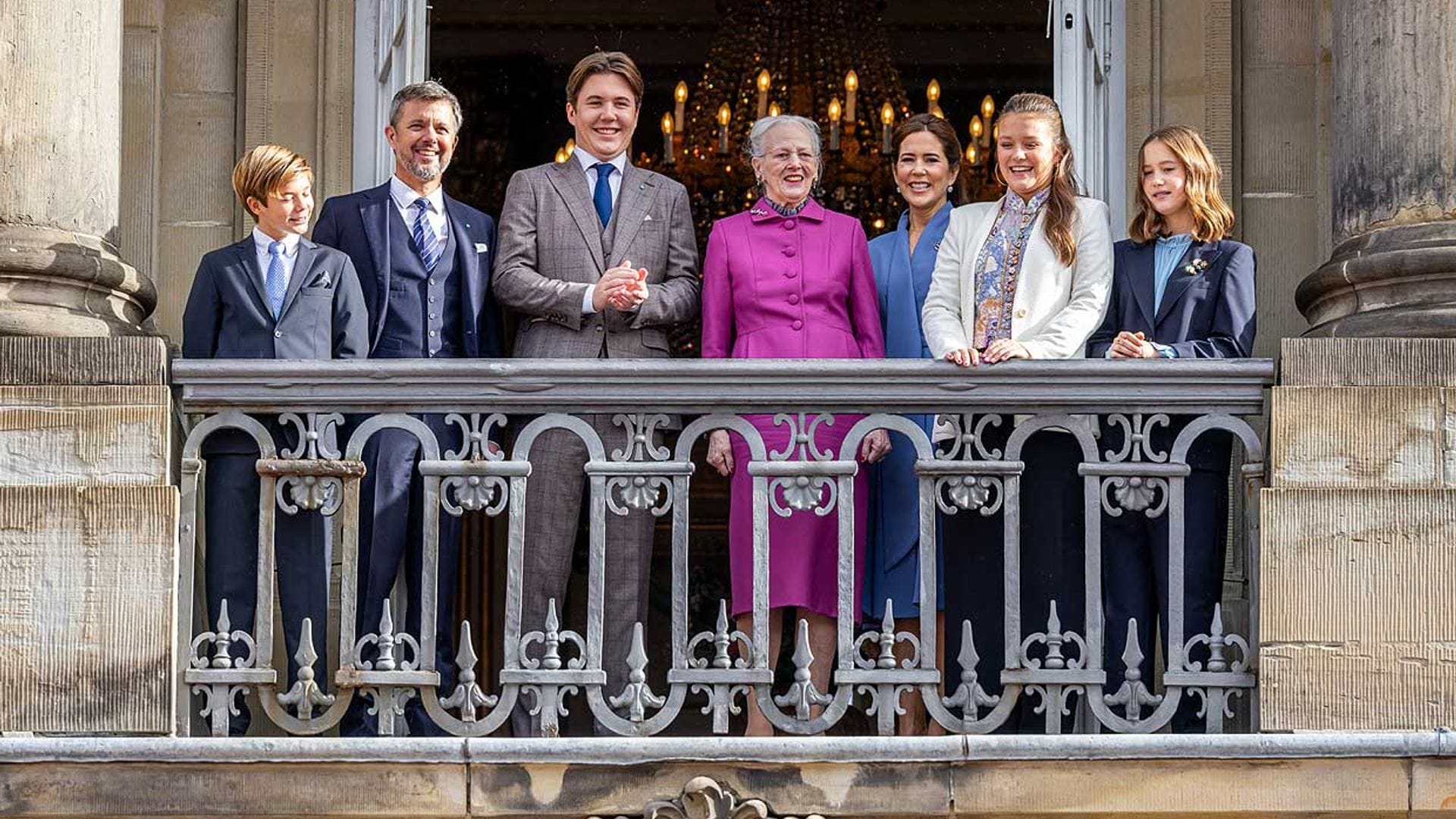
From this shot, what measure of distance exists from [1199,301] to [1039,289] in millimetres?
445

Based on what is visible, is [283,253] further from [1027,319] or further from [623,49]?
[623,49]

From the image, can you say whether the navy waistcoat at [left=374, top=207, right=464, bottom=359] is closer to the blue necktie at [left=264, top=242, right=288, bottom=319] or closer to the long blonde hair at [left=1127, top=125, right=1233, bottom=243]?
the blue necktie at [left=264, top=242, right=288, bottom=319]

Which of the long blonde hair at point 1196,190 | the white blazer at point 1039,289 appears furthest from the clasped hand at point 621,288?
the long blonde hair at point 1196,190

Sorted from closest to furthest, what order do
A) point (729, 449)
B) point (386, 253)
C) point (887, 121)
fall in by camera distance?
point (729, 449) → point (386, 253) → point (887, 121)

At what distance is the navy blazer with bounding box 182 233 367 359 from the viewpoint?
7984mm

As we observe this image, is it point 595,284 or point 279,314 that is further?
point 595,284

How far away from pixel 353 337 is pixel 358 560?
0.65 m

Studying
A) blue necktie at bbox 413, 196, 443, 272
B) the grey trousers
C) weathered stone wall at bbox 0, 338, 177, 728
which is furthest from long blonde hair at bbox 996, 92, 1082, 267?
weathered stone wall at bbox 0, 338, 177, 728

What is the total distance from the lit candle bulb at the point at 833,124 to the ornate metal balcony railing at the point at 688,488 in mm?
5234

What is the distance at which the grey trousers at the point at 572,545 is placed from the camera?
8.07 m

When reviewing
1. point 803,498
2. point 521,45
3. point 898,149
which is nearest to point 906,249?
point 898,149

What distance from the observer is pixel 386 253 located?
8.30 meters

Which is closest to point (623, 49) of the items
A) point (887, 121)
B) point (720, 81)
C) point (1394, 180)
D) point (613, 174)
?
point (720, 81)

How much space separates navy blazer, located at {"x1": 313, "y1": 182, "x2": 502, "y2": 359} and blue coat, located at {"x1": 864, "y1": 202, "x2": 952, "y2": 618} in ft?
3.83
